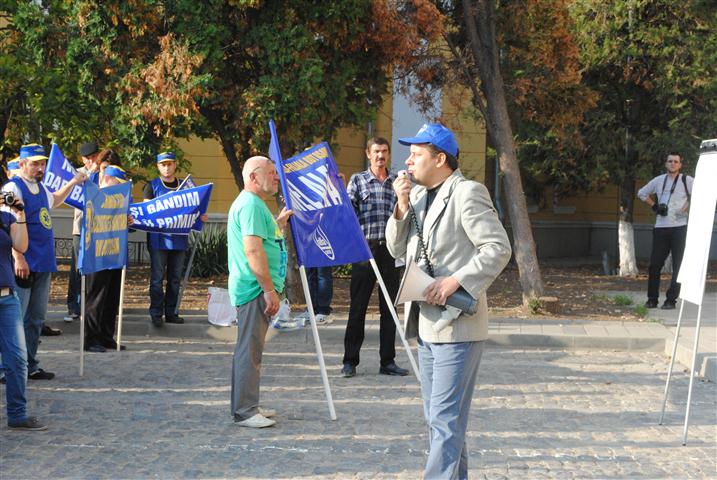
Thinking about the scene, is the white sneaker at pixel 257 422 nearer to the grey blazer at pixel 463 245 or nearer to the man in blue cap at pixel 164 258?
the grey blazer at pixel 463 245

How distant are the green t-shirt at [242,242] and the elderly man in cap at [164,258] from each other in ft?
15.3

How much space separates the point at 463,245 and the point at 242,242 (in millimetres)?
2558

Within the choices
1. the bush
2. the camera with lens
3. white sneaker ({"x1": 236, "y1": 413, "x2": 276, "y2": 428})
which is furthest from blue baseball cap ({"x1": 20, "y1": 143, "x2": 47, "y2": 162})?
the bush

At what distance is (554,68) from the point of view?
14.8 meters

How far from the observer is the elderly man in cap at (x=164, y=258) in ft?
37.5

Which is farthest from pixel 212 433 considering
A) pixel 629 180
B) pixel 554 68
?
pixel 629 180

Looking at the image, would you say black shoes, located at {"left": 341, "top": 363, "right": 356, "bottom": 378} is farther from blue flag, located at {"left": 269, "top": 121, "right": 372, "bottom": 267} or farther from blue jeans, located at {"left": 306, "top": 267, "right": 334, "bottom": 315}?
blue jeans, located at {"left": 306, "top": 267, "right": 334, "bottom": 315}

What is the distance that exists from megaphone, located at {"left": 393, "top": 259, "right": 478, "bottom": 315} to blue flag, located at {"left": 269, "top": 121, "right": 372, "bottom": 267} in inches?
125

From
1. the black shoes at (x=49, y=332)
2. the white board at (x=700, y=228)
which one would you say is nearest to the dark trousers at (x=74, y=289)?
the black shoes at (x=49, y=332)

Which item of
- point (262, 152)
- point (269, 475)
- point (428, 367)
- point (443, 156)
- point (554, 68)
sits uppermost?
point (554, 68)

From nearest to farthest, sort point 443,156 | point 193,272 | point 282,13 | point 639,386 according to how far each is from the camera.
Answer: point 443,156 < point 639,386 < point 282,13 < point 193,272

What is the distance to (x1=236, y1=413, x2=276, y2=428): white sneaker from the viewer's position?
6812 mm

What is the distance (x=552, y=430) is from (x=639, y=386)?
2.17 metres

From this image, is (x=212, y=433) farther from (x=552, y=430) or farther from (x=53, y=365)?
(x=53, y=365)
